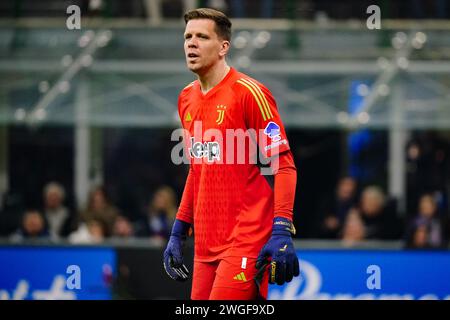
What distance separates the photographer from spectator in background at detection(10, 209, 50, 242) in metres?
12.6

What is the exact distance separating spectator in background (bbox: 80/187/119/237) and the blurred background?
18mm

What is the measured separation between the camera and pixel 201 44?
6348 millimetres

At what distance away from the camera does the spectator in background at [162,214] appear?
1266 cm

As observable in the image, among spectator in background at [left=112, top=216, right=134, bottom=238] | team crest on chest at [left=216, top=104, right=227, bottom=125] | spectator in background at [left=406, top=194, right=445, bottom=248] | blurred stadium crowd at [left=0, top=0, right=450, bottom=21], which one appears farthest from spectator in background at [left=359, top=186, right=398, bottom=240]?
team crest on chest at [left=216, top=104, right=227, bottom=125]

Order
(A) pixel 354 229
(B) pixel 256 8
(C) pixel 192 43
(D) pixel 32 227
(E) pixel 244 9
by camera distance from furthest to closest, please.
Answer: (E) pixel 244 9 < (B) pixel 256 8 < (D) pixel 32 227 < (A) pixel 354 229 < (C) pixel 192 43

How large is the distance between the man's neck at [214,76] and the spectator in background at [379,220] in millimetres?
5933

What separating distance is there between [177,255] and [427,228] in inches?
233

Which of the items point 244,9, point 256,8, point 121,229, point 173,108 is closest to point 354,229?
point 121,229

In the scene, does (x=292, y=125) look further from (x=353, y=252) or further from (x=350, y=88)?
(x=353, y=252)

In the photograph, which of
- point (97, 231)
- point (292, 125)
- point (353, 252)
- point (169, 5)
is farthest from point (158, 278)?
point (169, 5)

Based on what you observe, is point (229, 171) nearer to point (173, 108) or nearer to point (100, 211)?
point (100, 211)

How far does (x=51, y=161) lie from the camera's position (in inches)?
569

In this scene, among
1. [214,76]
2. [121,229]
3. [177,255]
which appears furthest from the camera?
[121,229]

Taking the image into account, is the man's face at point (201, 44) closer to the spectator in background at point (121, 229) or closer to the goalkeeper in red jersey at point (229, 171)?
the goalkeeper in red jersey at point (229, 171)
